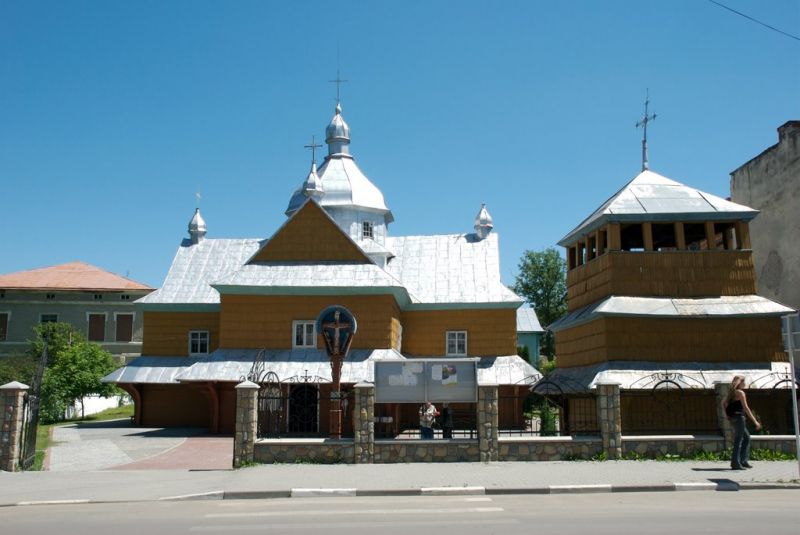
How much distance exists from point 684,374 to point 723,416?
494cm

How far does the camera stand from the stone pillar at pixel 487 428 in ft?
55.4

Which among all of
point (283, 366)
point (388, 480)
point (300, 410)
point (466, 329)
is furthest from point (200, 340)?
point (388, 480)

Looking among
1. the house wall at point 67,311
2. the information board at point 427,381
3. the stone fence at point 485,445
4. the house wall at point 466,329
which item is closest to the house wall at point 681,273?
the stone fence at point 485,445

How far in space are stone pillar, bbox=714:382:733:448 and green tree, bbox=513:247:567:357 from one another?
4858 centimetres

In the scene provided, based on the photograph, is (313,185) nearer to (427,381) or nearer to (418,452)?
(427,381)

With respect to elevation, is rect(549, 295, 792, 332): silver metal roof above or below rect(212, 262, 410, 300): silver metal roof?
below

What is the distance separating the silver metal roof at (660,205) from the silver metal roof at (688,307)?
8.49ft

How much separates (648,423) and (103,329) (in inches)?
1519

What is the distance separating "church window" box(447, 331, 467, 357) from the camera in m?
32.7

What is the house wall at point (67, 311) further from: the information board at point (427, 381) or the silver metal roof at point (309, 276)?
the information board at point (427, 381)

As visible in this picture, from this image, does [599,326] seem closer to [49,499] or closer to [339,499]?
[339,499]

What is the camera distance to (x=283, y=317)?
28.3 metres

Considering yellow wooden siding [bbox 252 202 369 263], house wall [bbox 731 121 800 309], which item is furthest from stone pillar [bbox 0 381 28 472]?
house wall [bbox 731 121 800 309]

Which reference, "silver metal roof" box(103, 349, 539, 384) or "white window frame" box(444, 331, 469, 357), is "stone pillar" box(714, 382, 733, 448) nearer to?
"silver metal roof" box(103, 349, 539, 384)
